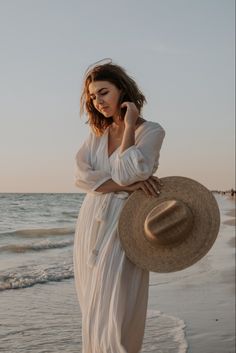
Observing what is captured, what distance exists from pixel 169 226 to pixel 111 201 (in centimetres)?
31

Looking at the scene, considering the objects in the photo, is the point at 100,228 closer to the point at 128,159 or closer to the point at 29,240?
the point at 128,159

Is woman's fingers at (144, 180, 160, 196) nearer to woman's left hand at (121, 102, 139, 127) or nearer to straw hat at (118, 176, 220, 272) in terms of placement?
straw hat at (118, 176, 220, 272)

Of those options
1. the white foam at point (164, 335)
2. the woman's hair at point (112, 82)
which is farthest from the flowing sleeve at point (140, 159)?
the white foam at point (164, 335)

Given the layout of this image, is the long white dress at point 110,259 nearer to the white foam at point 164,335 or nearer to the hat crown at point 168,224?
the hat crown at point 168,224

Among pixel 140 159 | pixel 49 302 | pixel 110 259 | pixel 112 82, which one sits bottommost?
pixel 49 302

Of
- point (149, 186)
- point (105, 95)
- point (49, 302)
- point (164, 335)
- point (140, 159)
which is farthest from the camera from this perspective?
point (49, 302)

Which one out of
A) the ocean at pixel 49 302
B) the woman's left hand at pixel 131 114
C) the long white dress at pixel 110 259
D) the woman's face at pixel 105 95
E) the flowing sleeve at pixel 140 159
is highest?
the woman's face at pixel 105 95

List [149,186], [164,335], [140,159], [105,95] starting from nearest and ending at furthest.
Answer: [140,159]
[149,186]
[105,95]
[164,335]

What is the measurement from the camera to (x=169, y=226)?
2971mm

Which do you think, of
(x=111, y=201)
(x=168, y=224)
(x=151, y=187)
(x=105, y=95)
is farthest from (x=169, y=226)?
(x=105, y=95)

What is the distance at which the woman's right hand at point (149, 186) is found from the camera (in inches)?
119

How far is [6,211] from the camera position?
45.9 ft

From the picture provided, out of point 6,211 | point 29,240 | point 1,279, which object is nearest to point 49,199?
point 6,211

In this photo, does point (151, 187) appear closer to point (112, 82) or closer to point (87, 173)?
point (87, 173)
